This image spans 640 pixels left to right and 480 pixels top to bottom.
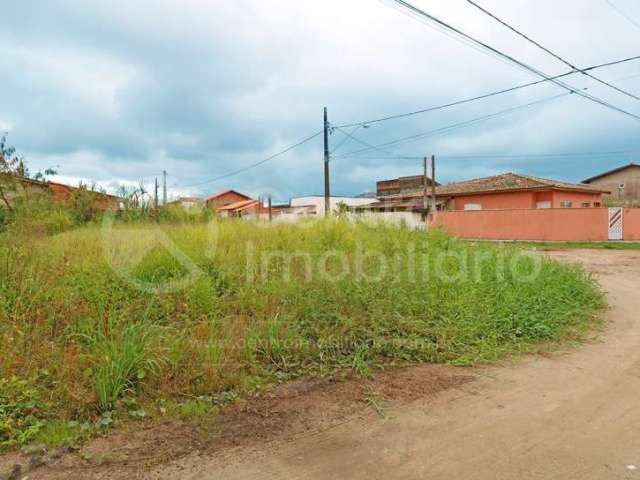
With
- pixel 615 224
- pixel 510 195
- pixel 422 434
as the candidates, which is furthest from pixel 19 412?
pixel 510 195

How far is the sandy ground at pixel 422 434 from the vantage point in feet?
7.30

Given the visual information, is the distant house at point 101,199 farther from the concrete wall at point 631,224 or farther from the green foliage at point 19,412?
the concrete wall at point 631,224

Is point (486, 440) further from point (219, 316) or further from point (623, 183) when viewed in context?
point (623, 183)

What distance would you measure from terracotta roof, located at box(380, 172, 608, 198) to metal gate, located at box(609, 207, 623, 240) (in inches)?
157

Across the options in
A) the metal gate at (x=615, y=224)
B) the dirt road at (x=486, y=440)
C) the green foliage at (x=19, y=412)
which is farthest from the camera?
the metal gate at (x=615, y=224)

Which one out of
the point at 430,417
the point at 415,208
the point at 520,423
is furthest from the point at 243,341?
the point at 415,208

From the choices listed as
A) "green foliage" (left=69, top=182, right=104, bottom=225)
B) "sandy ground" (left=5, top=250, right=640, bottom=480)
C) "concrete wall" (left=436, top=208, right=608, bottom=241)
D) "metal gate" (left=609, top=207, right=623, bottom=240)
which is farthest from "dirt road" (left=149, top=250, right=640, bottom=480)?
"metal gate" (left=609, top=207, right=623, bottom=240)

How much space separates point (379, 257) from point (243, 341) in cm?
312

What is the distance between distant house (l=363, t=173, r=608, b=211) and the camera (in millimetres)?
24656

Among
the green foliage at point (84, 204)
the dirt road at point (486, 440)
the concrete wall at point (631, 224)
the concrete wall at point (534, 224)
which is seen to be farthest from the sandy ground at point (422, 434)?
the concrete wall at point (631, 224)

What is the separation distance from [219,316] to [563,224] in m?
21.9

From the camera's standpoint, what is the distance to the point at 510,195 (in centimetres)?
2589

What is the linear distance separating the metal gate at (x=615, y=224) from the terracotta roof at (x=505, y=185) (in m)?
3.98

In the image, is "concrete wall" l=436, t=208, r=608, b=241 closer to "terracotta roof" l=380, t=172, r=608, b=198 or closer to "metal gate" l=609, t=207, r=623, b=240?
"metal gate" l=609, t=207, r=623, b=240
